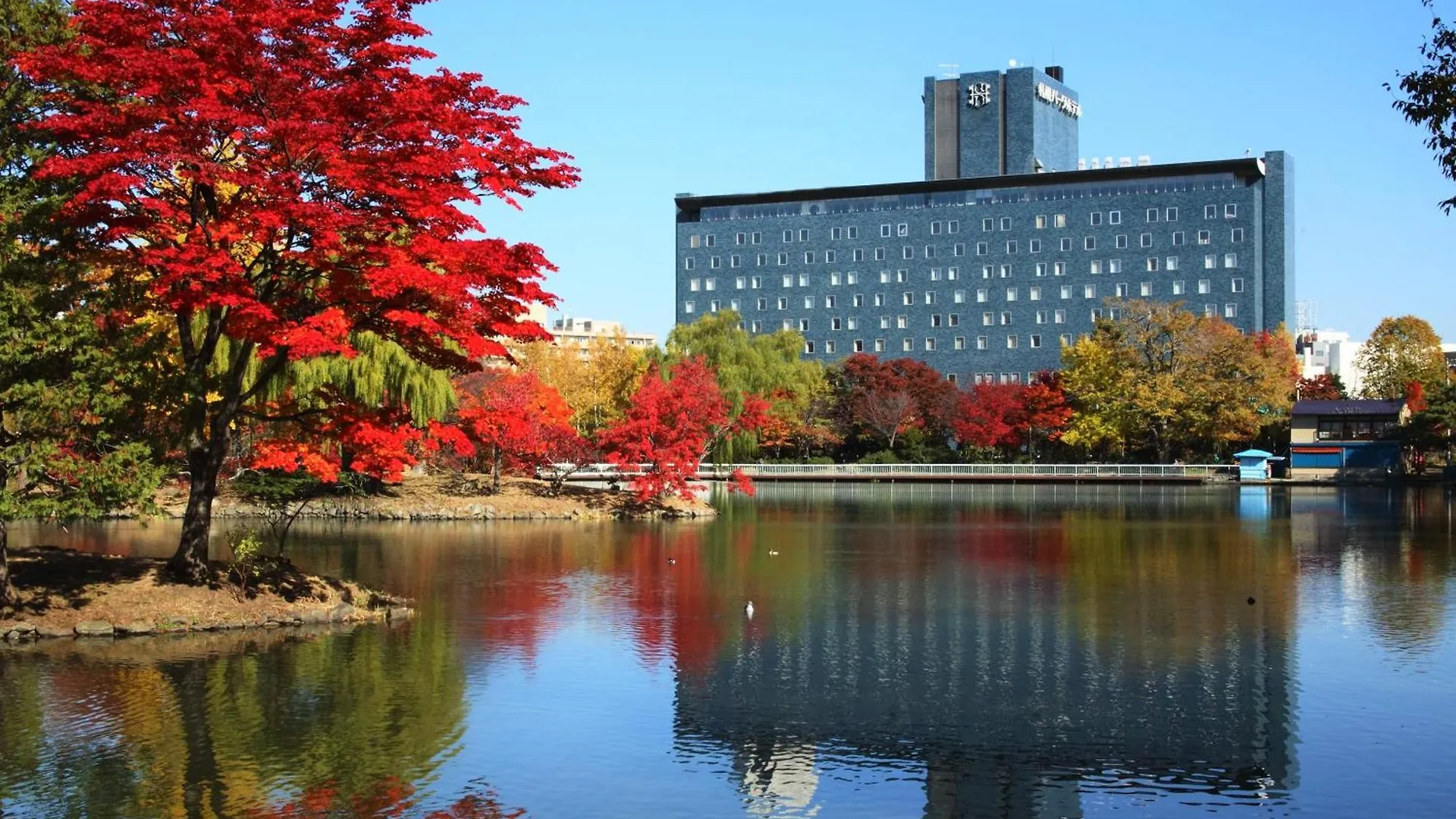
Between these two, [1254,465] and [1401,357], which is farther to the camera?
[1401,357]

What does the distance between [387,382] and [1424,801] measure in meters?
35.1

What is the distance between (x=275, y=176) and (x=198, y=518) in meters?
5.79

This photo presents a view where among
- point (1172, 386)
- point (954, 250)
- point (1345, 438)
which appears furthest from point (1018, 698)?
point (954, 250)

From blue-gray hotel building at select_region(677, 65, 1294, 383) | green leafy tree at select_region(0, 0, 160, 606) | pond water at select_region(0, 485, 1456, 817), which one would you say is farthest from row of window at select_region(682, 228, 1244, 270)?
green leafy tree at select_region(0, 0, 160, 606)

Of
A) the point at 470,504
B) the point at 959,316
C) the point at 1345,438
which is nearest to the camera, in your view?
the point at 470,504

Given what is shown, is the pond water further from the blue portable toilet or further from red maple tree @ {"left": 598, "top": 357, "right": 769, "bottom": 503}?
the blue portable toilet

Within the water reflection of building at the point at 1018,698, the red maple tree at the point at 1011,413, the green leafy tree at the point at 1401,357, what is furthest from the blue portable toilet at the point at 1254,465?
the water reflection of building at the point at 1018,698

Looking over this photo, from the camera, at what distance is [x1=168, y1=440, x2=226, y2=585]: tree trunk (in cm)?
2242

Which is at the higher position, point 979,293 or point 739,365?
point 979,293

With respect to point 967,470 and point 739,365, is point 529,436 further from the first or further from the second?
point 967,470

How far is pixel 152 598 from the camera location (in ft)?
Result: 71.5

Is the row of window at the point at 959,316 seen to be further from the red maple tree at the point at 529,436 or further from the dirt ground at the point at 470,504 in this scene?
the dirt ground at the point at 470,504

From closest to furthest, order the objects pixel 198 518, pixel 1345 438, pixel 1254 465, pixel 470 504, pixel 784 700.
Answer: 1. pixel 784 700
2. pixel 198 518
3. pixel 470 504
4. pixel 1254 465
5. pixel 1345 438

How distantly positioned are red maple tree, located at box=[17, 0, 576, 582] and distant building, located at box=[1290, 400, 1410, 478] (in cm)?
6641
